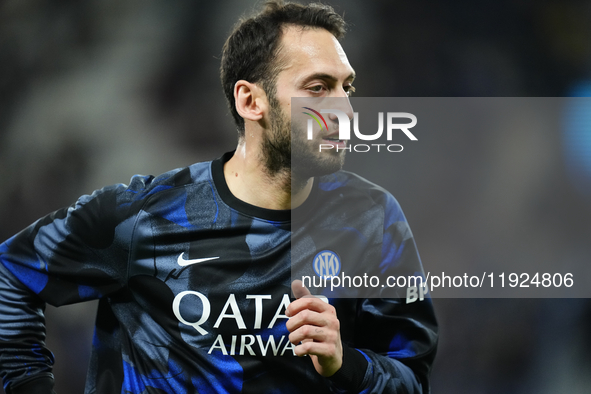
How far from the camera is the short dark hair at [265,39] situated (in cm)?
154

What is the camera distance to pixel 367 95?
218 cm

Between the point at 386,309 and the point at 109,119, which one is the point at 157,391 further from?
the point at 109,119

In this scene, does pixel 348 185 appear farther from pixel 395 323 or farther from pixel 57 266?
pixel 57 266

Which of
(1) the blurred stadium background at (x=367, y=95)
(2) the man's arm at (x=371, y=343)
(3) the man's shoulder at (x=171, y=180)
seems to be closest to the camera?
(2) the man's arm at (x=371, y=343)

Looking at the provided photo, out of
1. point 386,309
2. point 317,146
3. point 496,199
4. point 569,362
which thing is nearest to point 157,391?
point 386,309

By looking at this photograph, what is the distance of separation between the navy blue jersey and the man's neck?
33 mm

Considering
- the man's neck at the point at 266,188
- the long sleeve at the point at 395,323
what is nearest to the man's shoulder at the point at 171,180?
the man's neck at the point at 266,188

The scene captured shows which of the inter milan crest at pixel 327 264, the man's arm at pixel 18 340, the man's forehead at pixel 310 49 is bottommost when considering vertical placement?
the man's arm at pixel 18 340

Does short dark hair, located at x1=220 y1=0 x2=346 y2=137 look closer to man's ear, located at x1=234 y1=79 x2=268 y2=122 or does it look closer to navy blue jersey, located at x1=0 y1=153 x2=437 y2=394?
man's ear, located at x1=234 y1=79 x2=268 y2=122

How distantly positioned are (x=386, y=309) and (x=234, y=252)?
497 mm

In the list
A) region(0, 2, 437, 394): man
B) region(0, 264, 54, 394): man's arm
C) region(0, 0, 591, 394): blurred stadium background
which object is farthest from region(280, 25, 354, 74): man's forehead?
region(0, 264, 54, 394): man's arm

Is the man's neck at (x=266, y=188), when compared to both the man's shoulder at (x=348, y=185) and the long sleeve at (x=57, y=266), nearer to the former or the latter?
the man's shoulder at (x=348, y=185)

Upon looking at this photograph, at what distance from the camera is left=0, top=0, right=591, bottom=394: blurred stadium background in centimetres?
212

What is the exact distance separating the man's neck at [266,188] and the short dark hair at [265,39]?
177 millimetres
